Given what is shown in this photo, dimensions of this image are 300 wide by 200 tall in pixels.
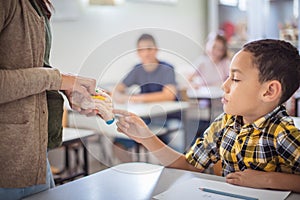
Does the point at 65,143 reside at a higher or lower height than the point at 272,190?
lower

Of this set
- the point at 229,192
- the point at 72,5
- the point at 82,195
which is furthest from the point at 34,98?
the point at 72,5

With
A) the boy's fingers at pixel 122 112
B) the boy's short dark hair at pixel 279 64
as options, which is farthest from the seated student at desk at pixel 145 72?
the boy's short dark hair at pixel 279 64

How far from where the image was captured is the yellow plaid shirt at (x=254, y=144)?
3.65ft

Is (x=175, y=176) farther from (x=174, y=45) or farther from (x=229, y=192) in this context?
(x=174, y=45)

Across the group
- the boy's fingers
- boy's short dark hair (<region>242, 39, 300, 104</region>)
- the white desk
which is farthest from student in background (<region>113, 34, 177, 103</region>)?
boy's short dark hair (<region>242, 39, 300, 104</region>)

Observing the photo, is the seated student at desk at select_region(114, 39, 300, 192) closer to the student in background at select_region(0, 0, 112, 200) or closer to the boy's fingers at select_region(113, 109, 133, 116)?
the boy's fingers at select_region(113, 109, 133, 116)

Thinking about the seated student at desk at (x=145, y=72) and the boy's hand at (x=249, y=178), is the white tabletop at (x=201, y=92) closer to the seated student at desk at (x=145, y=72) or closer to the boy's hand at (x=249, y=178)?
the seated student at desk at (x=145, y=72)

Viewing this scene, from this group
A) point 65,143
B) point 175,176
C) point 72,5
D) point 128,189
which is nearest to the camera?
point 128,189

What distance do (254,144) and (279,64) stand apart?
0.23 m

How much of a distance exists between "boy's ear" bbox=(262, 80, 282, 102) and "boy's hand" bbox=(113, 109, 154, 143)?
0.36 m

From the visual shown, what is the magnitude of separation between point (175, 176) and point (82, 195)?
0.29 meters

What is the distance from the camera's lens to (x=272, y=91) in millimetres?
1176

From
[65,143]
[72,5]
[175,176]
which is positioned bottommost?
[65,143]

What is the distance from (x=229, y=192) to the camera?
1094mm
